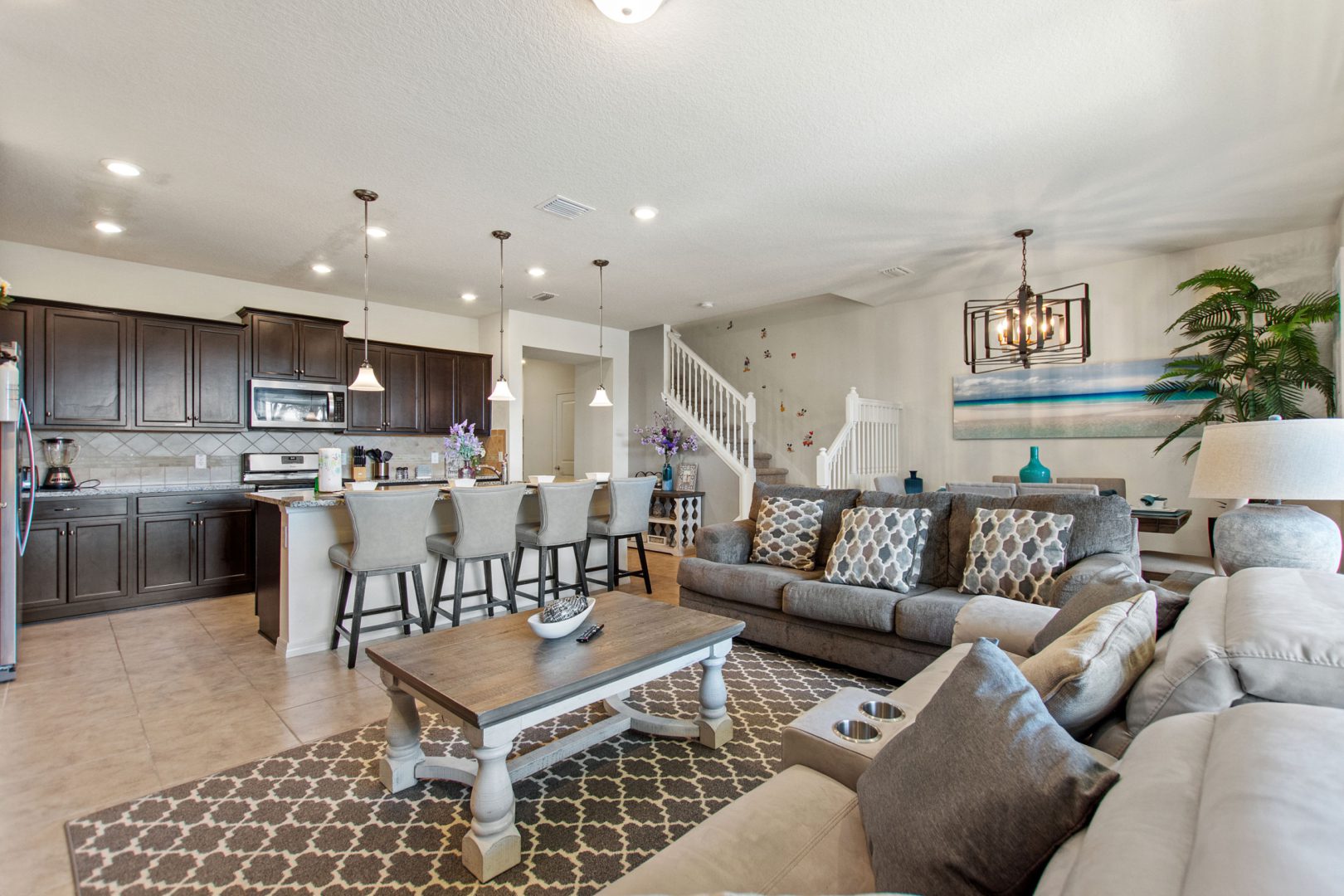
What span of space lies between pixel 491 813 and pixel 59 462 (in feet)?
16.5

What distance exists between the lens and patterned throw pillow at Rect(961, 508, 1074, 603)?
9.39 ft

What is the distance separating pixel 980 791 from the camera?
929 mm

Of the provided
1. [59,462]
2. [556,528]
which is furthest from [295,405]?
[556,528]

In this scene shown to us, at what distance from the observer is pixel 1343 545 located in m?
2.08

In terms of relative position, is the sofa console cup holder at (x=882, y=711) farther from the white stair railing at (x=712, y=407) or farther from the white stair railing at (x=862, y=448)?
the white stair railing at (x=712, y=407)

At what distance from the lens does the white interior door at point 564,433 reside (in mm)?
9547

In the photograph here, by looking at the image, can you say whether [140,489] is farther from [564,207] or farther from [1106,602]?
[1106,602]

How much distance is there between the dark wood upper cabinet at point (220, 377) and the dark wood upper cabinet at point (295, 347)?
12cm

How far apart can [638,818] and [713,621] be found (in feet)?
2.57

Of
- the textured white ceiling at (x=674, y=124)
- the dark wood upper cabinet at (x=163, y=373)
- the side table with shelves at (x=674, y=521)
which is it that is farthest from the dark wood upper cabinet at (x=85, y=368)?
the side table with shelves at (x=674, y=521)

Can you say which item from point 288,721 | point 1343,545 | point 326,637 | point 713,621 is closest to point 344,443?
point 326,637

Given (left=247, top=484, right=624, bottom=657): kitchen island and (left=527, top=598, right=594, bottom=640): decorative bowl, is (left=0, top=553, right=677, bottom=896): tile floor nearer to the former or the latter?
(left=247, top=484, right=624, bottom=657): kitchen island

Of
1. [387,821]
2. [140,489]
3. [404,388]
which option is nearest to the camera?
[387,821]

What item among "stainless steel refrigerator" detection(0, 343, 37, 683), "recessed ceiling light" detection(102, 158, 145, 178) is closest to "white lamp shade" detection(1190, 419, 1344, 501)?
"recessed ceiling light" detection(102, 158, 145, 178)
